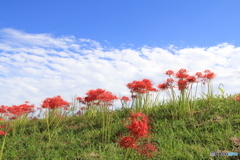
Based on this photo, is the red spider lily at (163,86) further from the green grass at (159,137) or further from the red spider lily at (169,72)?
the green grass at (159,137)

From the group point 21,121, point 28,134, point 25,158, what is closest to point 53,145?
point 25,158

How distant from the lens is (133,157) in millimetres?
5254

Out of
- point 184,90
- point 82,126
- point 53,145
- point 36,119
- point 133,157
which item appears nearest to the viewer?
point 133,157

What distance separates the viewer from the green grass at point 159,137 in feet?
18.0

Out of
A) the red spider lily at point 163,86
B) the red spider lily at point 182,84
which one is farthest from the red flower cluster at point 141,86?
the red spider lily at point 182,84

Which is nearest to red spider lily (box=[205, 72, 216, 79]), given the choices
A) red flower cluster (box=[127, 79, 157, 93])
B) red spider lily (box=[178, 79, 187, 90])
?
red spider lily (box=[178, 79, 187, 90])

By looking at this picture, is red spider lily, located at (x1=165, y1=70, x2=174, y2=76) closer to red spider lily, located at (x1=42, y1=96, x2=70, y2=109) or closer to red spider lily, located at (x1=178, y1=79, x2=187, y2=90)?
red spider lily, located at (x1=178, y1=79, x2=187, y2=90)

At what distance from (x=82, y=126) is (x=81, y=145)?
2181 mm

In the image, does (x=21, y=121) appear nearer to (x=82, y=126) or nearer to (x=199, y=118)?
(x=82, y=126)

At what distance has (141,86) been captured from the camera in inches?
299

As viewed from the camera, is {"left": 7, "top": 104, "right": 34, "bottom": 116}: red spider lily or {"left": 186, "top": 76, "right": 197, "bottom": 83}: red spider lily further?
{"left": 7, "top": 104, "right": 34, "bottom": 116}: red spider lily

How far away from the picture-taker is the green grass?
5.48m

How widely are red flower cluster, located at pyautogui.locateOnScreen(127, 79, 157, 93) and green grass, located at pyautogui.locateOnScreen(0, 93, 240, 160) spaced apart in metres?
1.01

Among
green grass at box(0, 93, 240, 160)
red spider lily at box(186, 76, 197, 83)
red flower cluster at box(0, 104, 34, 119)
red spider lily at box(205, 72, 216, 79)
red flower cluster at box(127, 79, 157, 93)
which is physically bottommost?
green grass at box(0, 93, 240, 160)
